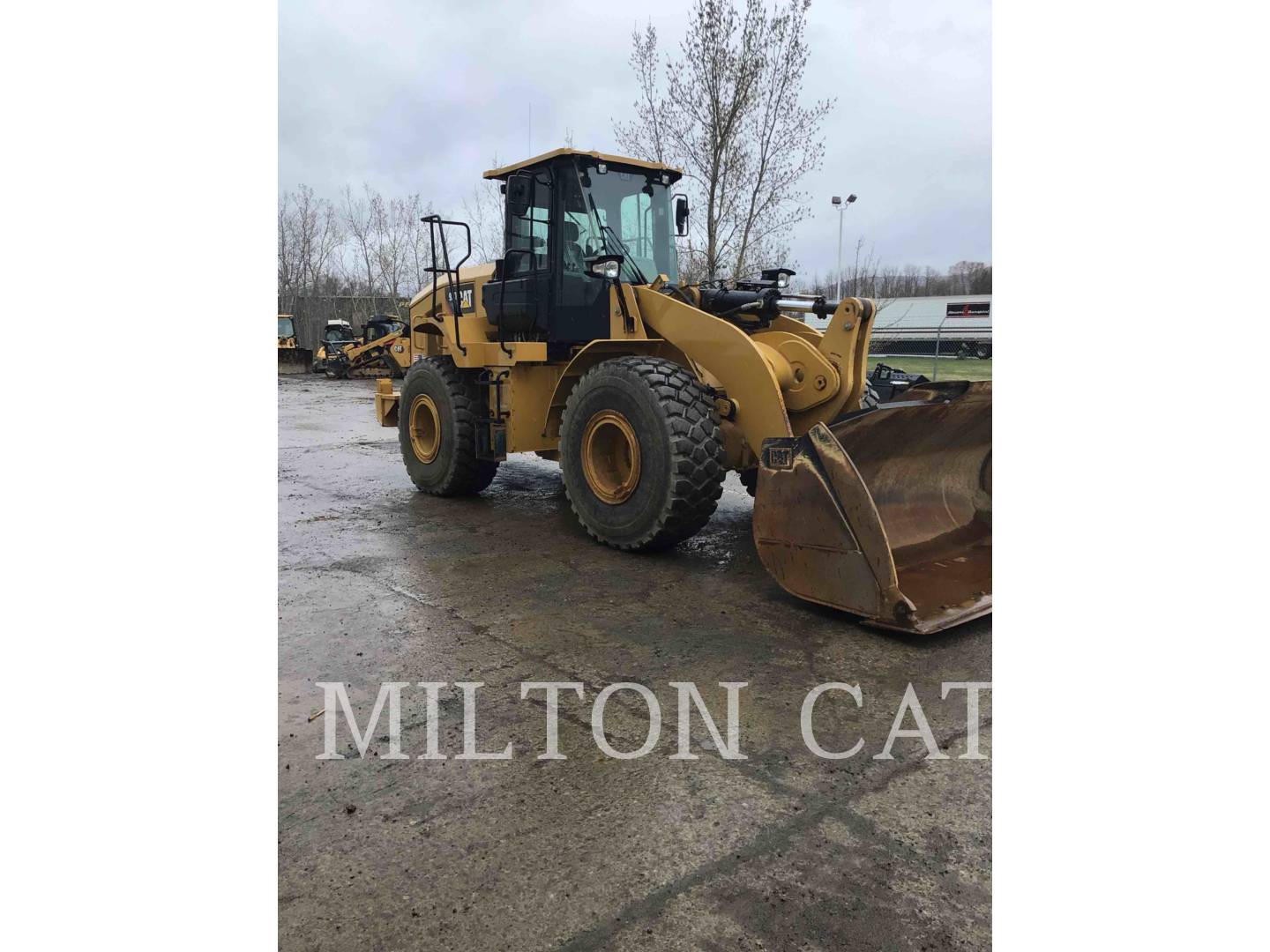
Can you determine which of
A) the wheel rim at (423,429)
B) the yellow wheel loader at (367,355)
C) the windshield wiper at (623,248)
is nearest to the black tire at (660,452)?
the windshield wiper at (623,248)

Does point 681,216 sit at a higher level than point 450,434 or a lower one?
higher

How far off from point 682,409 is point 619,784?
2.79 m

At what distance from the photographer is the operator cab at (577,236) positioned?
21.0 feet

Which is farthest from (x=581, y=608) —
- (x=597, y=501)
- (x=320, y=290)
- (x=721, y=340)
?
(x=320, y=290)

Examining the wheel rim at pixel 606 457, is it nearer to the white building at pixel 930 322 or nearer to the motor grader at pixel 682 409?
the motor grader at pixel 682 409

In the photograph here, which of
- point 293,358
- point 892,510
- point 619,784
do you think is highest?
point 293,358

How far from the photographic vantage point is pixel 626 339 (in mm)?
6070

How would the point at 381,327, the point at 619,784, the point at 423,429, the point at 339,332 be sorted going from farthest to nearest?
the point at 339,332 < the point at 381,327 < the point at 423,429 < the point at 619,784

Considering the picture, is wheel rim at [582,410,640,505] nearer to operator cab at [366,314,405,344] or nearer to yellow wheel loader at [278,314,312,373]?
operator cab at [366,314,405,344]

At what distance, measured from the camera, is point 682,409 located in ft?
17.1

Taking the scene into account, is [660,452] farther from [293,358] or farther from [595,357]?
[293,358]

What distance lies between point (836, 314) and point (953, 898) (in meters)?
3.55

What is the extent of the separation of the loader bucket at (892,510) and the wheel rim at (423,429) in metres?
4.08

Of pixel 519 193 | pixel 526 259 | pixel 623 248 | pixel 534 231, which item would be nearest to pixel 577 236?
pixel 623 248
